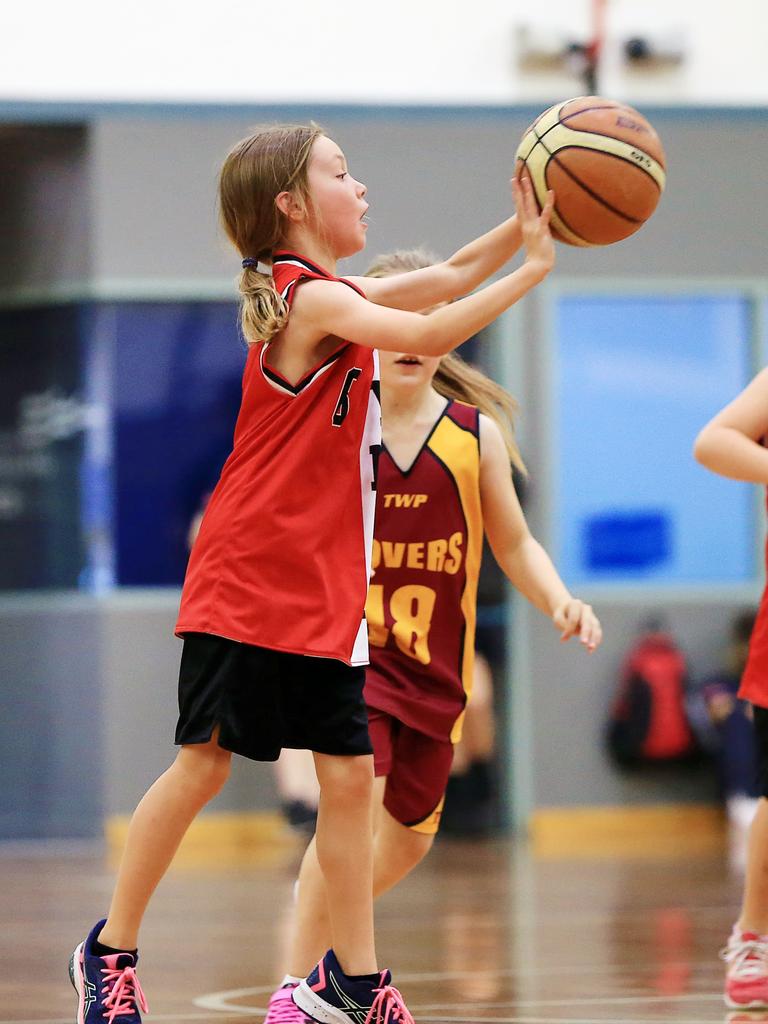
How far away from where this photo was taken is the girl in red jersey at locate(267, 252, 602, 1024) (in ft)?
11.9

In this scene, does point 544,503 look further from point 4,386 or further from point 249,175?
point 249,175

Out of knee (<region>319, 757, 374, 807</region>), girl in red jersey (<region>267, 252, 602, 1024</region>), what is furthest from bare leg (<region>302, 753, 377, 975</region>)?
girl in red jersey (<region>267, 252, 602, 1024</region>)

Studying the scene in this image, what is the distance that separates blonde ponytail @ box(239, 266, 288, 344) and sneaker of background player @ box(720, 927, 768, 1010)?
5.94 feet

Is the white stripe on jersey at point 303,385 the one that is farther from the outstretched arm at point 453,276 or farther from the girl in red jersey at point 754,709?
the girl in red jersey at point 754,709

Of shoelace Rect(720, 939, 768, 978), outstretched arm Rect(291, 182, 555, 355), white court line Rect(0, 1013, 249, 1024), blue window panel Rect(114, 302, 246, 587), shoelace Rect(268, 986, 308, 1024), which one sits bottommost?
white court line Rect(0, 1013, 249, 1024)

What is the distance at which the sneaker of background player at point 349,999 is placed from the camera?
2.98 m

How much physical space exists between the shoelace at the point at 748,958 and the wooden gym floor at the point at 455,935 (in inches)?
3.7

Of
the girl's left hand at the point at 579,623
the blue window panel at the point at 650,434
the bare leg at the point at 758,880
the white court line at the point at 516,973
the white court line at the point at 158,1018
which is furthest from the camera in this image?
the blue window panel at the point at 650,434

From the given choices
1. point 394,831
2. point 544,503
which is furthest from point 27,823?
point 394,831

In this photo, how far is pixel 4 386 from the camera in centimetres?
861

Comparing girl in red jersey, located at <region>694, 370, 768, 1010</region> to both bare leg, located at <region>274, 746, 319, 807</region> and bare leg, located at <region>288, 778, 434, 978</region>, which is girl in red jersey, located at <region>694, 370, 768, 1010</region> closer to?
bare leg, located at <region>288, 778, 434, 978</region>

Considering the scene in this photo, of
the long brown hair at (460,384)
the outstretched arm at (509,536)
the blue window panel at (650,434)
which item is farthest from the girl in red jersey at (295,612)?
the blue window panel at (650,434)

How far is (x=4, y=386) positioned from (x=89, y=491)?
798 millimetres

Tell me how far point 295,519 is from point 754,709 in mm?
1411
